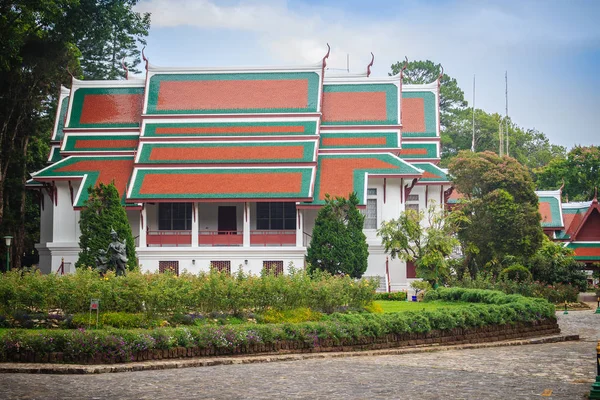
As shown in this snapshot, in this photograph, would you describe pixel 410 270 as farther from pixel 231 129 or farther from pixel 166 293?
pixel 166 293

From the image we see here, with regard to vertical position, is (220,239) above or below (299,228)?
below

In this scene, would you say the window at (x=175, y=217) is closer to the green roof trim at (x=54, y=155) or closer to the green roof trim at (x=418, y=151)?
the green roof trim at (x=54, y=155)

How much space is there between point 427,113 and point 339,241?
14735 mm

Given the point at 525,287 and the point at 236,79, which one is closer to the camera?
the point at 525,287

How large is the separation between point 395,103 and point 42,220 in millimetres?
18967

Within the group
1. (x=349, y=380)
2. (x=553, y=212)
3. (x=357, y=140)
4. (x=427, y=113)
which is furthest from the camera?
(x=553, y=212)

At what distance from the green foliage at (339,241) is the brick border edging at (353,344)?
11.3 meters

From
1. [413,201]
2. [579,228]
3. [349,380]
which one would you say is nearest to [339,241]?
[413,201]

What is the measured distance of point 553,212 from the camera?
2280 inches

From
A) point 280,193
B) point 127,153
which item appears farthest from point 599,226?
point 127,153

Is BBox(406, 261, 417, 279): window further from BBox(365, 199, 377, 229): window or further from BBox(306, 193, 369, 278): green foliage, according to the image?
BBox(306, 193, 369, 278): green foliage

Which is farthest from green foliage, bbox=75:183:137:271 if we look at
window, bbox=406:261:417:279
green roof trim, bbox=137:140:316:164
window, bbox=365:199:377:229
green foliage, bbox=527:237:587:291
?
green foliage, bbox=527:237:587:291

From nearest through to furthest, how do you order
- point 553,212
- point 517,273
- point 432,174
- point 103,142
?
1. point 517,273
2. point 103,142
3. point 432,174
4. point 553,212

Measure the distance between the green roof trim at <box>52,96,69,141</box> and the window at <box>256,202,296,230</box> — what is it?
12002 millimetres
